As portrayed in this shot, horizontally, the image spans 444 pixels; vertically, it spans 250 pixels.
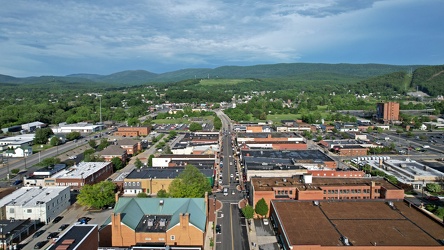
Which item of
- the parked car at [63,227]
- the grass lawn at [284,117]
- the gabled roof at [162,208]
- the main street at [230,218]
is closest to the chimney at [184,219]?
the gabled roof at [162,208]

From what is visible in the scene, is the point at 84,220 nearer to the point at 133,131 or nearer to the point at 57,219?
the point at 57,219

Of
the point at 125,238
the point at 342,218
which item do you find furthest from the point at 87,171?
the point at 342,218

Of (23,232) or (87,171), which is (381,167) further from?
(23,232)

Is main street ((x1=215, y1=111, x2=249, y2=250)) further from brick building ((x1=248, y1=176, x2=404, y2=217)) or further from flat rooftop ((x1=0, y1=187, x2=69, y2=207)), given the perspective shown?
flat rooftop ((x1=0, y1=187, x2=69, y2=207))

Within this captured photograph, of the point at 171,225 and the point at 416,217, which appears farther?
the point at 416,217

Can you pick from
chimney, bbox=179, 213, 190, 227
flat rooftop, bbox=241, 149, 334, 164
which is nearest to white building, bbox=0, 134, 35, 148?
flat rooftop, bbox=241, 149, 334, 164

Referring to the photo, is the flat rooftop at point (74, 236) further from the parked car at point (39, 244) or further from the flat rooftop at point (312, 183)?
the flat rooftop at point (312, 183)

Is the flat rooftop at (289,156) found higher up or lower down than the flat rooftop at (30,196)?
higher up
